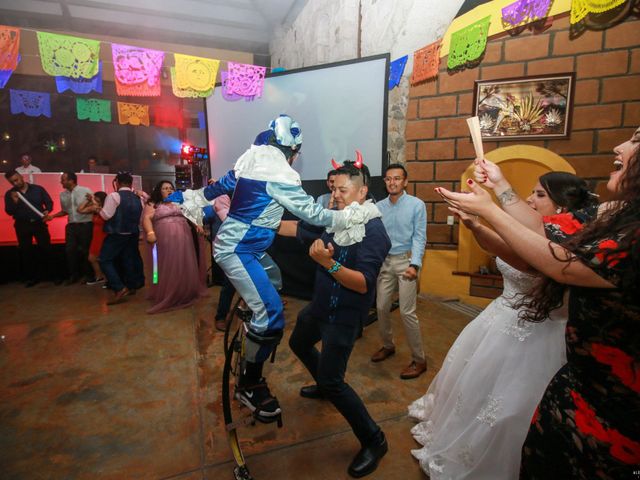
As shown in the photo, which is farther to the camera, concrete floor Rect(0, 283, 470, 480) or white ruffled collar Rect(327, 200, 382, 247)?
concrete floor Rect(0, 283, 470, 480)

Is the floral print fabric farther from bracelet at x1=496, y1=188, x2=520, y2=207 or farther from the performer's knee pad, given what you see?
the performer's knee pad

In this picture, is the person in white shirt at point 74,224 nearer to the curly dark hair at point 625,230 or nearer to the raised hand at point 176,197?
the raised hand at point 176,197

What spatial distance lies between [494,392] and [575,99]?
154 inches

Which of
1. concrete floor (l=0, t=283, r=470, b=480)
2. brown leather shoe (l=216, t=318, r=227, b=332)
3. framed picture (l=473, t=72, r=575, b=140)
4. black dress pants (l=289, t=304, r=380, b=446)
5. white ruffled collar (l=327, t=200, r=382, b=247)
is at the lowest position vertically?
concrete floor (l=0, t=283, r=470, b=480)

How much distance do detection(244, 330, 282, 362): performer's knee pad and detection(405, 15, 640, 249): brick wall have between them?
3.70 metres

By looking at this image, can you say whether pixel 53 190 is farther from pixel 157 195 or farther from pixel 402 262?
pixel 402 262

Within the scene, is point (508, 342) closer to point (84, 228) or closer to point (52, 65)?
point (84, 228)

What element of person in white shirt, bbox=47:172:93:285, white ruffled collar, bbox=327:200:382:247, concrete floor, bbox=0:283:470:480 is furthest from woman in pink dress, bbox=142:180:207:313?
white ruffled collar, bbox=327:200:382:247

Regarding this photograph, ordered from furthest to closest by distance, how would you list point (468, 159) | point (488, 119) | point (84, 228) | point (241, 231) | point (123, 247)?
point (84, 228) < point (123, 247) < point (468, 159) < point (488, 119) < point (241, 231)

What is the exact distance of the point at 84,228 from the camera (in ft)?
20.3

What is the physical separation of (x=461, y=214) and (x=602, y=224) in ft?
1.93

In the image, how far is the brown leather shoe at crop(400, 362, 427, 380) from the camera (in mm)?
3145

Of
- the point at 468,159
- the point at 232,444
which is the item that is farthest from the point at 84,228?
the point at 468,159

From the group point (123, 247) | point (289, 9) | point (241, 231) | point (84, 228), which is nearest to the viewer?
point (241, 231)
